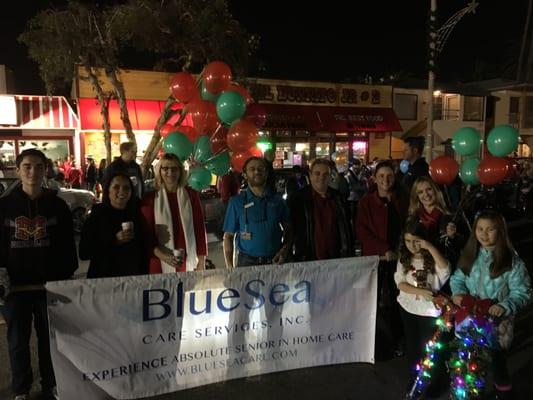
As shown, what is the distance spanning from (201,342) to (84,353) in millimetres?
815

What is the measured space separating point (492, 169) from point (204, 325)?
4.12 meters

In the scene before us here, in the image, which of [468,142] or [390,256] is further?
[468,142]

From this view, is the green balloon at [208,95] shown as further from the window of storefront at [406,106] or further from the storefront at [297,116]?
the window of storefront at [406,106]

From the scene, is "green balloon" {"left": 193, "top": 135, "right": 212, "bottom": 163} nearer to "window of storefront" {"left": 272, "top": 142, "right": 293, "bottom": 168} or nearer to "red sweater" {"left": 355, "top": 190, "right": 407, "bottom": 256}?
"red sweater" {"left": 355, "top": 190, "right": 407, "bottom": 256}

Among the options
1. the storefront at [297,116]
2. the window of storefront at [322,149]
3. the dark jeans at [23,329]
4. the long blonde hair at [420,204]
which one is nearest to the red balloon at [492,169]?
the long blonde hair at [420,204]

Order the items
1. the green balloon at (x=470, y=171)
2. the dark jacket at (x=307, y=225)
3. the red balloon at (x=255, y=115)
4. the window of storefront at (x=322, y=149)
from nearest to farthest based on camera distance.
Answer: the dark jacket at (x=307, y=225) < the green balloon at (x=470, y=171) < the red balloon at (x=255, y=115) < the window of storefront at (x=322, y=149)

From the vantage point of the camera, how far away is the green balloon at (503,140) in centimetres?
554

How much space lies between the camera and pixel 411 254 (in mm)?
3549

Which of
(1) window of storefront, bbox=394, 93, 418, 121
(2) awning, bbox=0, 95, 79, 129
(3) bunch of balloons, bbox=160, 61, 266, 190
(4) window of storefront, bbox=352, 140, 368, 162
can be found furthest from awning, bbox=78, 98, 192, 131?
(1) window of storefront, bbox=394, 93, 418, 121

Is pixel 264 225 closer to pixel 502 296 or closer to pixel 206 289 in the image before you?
pixel 206 289

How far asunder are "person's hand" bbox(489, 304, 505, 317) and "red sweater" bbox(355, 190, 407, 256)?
1.27m

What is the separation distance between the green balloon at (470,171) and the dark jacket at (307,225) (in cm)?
260

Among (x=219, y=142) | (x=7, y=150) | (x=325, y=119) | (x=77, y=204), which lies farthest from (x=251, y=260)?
(x=325, y=119)

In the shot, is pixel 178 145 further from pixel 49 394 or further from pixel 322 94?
pixel 322 94
